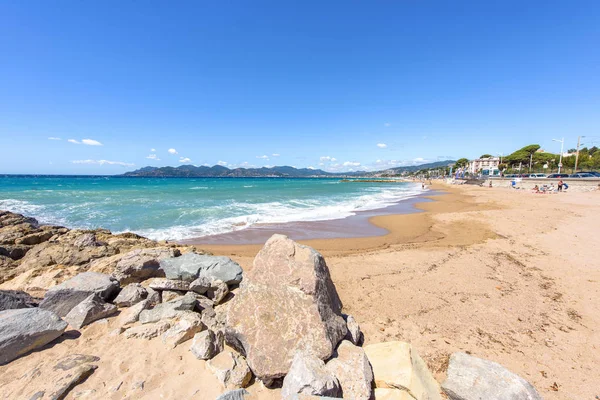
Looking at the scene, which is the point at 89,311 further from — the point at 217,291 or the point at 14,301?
the point at 217,291

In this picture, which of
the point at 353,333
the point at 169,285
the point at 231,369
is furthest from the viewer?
the point at 169,285

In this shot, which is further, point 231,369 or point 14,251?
point 14,251

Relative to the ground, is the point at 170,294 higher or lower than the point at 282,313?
lower

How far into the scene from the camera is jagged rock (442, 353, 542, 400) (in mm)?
2607

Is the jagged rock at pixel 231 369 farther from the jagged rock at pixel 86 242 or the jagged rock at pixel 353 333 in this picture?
the jagged rock at pixel 86 242

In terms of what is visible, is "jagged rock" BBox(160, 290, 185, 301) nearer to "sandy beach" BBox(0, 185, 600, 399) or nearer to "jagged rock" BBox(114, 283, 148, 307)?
"jagged rock" BBox(114, 283, 148, 307)

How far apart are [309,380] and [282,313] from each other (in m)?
0.88

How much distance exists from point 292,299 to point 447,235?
11.3 m

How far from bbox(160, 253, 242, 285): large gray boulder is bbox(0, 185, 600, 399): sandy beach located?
4.35 feet

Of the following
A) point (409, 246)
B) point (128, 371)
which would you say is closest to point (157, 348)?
point (128, 371)

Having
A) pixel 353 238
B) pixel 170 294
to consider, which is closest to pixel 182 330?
pixel 170 294

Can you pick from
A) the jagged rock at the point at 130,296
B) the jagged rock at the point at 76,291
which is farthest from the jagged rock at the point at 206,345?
the jagged rock at the point at 76,291

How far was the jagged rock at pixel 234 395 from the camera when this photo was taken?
2.59m

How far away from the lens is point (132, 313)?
414 cm
